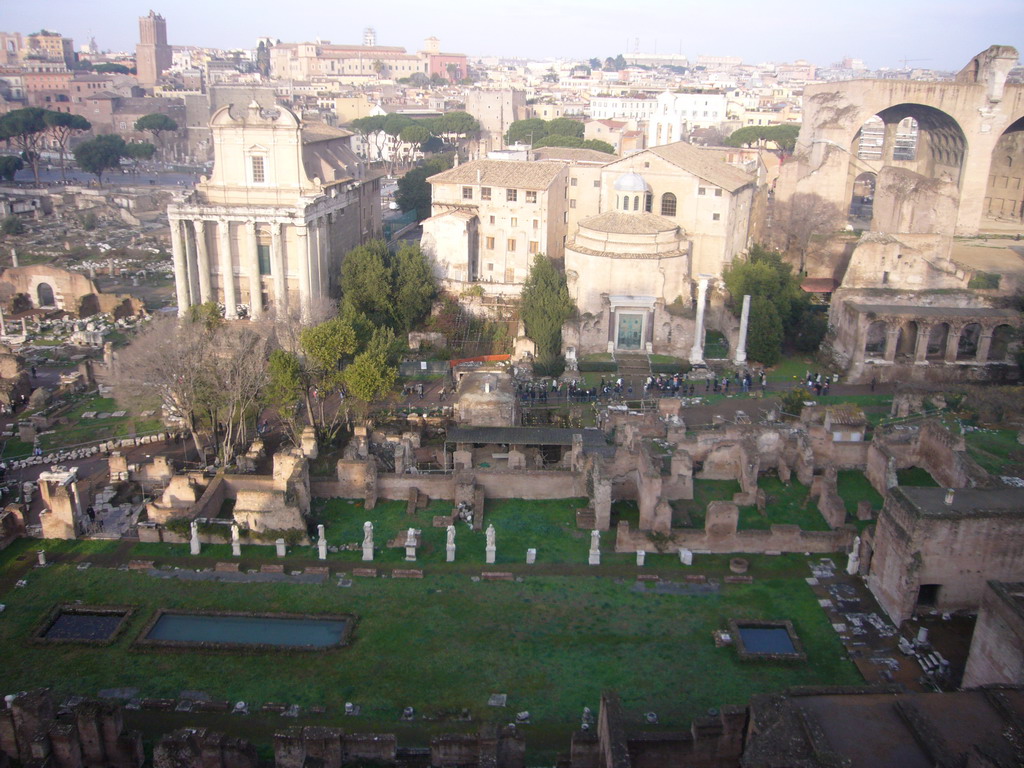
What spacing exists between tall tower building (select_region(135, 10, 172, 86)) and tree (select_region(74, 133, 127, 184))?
9175 centimetres

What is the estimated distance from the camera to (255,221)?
134 ft

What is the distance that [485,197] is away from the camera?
4519 cm

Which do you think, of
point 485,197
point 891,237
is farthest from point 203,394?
point 891,237

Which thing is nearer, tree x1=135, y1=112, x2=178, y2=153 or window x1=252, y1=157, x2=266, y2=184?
window x1=252, y1=157, x2=266, y2=184

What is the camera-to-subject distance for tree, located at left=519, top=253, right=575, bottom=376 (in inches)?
1443

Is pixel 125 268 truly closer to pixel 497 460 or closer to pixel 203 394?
pixel 203 394

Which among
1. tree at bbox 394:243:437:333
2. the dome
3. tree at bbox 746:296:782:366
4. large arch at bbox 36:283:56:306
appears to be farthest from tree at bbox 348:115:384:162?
tree at bbox 746:296:782:366

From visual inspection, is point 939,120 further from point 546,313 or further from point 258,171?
point 258,171

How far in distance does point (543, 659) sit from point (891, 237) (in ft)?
94.0

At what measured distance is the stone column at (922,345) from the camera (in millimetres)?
35469

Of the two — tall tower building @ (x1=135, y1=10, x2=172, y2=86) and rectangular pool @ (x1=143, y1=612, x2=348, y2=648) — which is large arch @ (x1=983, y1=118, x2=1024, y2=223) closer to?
rectangular pool @ (x1=143, y1=612, x2=348, y2=648)

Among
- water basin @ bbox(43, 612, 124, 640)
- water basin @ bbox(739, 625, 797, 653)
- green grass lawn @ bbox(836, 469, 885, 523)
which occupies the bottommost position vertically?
→ water basin @ bbox(43, 612, 124, 640)

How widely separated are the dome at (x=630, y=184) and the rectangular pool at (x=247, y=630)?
27779mm

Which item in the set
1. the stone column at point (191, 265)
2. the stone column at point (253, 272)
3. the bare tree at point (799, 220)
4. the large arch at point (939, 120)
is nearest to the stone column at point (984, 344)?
the bare tree at point (799, 220)
